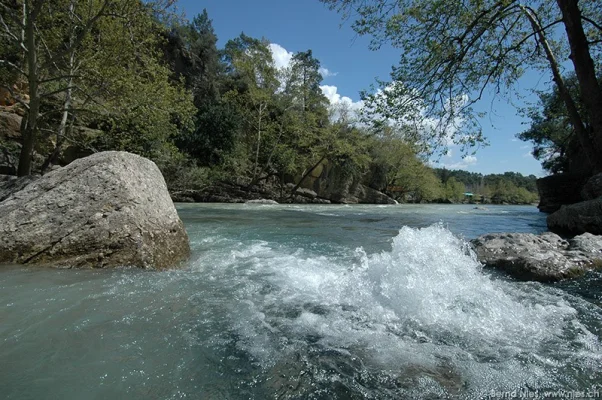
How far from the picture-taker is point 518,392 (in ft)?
5.43

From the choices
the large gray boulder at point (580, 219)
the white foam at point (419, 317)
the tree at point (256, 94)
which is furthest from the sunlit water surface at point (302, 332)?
the tree at point (256, 94)

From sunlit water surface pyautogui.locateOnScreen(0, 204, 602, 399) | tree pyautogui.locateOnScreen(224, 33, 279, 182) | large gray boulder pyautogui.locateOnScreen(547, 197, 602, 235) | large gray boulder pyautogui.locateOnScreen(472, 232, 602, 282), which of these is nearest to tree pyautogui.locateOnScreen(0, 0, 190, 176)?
sunlit water surface pyautogui.locateOnScreen(0, 204, 602, 399)

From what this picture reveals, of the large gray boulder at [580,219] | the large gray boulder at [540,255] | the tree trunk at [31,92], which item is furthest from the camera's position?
the tree trunk at [31,92]

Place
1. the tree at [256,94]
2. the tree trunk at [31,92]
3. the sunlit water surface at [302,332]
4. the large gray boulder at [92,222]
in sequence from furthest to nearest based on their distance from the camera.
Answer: the tree at [256,94] < the tree trunk at [31,92] < the large gray boulder at [92,222] < the sunlit water surface at [302,332]

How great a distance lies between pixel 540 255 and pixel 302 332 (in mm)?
3688

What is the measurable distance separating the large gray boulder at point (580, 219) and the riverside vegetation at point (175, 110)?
3667mm

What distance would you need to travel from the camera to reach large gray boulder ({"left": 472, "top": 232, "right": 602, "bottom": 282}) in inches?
150

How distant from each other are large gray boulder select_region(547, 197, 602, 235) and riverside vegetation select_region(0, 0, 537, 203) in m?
3.67

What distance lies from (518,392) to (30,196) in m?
5.44

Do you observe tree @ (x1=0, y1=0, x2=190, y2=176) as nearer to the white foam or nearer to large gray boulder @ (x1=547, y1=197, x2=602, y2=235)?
the white foam

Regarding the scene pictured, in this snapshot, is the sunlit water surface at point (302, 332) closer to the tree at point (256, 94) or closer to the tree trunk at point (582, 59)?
the tree trunk at point (582, 59)

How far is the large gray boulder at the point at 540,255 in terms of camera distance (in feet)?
12.5

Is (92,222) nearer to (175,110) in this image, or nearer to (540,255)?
(540,255)

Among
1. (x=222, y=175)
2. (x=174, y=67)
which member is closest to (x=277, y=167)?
(x=222, y=175)
